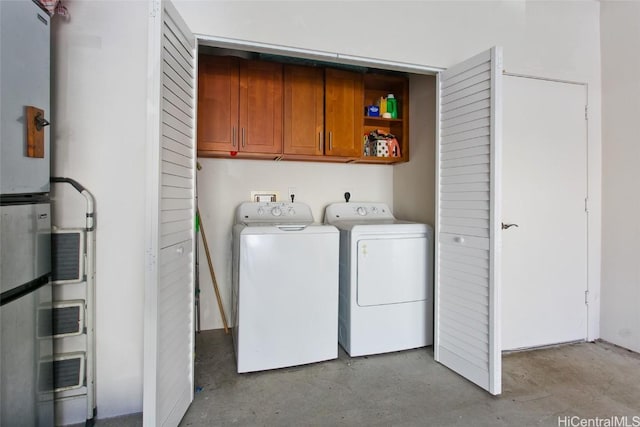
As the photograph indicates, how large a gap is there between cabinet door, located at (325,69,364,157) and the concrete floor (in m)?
1.69

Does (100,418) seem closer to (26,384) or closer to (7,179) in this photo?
(26,384)

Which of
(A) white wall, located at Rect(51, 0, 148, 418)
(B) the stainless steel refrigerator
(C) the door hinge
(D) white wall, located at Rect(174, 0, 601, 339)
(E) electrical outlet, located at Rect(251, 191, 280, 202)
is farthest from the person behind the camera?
(E) electrical outlet, located at Rect(251, 191, 280, 202)

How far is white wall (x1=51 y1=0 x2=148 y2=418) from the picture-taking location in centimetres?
159

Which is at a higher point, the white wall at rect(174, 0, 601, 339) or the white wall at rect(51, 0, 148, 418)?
the white wall at rect(174, 0, 601, 339)

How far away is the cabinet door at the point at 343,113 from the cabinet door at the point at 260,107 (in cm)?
41

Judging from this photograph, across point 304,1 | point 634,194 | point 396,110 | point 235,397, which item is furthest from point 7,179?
point 634,194

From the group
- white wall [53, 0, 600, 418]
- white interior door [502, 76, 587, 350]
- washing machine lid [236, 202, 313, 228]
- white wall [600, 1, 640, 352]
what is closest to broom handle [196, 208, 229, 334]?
washing machine lid [236, 202, 313, 228]

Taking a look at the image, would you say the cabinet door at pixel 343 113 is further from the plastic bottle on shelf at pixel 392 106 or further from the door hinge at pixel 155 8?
the door hinge at pixel 155 8

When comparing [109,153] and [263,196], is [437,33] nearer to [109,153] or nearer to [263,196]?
[263,196]

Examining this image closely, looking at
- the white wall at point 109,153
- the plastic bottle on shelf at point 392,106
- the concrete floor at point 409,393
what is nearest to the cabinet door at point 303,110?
the plastic bottle on shelf at point 392,106

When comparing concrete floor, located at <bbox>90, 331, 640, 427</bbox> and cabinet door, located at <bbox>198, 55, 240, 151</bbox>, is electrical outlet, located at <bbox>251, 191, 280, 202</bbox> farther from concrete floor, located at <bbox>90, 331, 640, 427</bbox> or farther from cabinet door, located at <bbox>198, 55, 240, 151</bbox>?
concrete floor, located at <bbox>90, 331, 640, 427</bbox>

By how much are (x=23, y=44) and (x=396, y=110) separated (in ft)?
8.48

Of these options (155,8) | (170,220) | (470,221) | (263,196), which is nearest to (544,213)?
(470,221)

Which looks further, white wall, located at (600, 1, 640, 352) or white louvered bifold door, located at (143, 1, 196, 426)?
white wall, located at (600, 1, 640, 352)
